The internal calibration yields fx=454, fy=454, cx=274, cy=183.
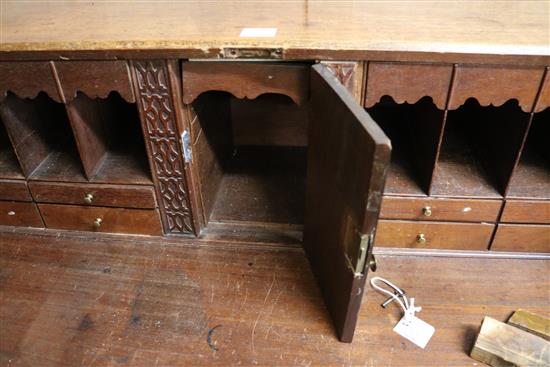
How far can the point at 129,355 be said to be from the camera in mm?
1149

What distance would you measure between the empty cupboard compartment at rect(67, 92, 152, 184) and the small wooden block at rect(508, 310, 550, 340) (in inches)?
43.6

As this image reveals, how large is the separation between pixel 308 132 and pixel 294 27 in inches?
11.6

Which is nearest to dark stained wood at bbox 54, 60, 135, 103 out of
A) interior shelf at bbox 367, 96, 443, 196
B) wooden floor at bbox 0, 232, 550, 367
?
wooden floor at bbox 0, 232, 550, 367

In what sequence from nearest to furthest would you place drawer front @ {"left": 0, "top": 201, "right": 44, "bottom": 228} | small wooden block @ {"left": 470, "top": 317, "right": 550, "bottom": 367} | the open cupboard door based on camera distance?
the open cupboard door
small wooden block @ {"left": 470, "top": 317, "right": 550, "bottom": 367}
drawer front @ {"left": 0, "top": 201, "right": 44, "bottom": 228}

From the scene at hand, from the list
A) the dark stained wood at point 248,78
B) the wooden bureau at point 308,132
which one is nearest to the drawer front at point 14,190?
the wooden bureau at point 308,132

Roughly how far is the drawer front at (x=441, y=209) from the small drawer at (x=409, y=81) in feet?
1.03

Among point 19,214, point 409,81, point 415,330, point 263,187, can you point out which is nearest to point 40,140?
point 19,214

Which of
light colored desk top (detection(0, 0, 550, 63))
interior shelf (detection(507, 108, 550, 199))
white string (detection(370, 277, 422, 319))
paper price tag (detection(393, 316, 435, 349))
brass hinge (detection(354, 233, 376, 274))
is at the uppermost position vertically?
light colored desk top (detection(0, 0, 550, 63))

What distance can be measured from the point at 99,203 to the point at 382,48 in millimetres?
988

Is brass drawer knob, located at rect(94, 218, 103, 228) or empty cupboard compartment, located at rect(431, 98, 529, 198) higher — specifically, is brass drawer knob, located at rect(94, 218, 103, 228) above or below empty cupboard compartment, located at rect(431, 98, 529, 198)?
below

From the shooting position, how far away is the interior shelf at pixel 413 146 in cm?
132

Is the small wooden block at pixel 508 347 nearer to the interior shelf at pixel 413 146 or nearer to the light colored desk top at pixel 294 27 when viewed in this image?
the interior shelf at pixel 413 146

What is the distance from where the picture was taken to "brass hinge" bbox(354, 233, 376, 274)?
96 cm

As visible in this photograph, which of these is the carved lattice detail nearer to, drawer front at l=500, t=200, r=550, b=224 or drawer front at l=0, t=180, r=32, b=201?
drawer front at l=0, t=180, r=32, b=201
